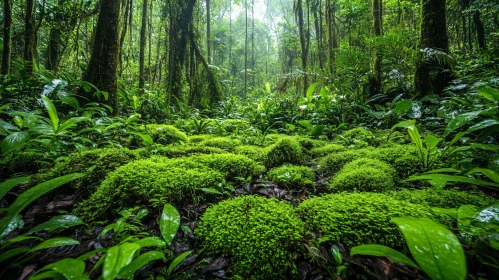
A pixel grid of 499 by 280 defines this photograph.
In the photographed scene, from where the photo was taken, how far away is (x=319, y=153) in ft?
10.2

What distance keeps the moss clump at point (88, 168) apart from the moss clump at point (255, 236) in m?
1.08

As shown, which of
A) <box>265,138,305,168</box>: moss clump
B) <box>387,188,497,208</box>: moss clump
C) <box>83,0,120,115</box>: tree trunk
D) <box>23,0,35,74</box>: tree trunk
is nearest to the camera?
<box>387,188,497,208</box>: moss clump

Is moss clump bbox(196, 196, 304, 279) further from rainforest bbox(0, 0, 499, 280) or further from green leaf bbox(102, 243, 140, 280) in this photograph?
green leaf bbox(102, 243, 140, 280)

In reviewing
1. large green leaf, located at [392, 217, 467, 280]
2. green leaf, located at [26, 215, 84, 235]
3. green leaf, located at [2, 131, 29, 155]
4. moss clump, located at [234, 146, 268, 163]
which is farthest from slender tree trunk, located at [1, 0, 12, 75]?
large green leaf, located at [392, 217, 467, 280]

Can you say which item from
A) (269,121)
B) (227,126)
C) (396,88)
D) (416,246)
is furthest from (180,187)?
(396,88)

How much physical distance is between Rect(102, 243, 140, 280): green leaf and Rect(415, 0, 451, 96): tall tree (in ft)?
16.9

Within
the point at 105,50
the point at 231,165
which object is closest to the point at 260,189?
Result: the point at 231,165

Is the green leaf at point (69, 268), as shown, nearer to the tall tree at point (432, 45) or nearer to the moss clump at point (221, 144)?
the moss clump at point (221, 144)

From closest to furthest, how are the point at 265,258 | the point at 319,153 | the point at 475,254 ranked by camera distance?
the point at 475,254 → the point at 265,258 → the point at 319,153

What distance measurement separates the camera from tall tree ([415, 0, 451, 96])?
3922 millimetres

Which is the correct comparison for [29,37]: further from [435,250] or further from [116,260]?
[435,250]

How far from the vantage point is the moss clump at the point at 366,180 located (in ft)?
6.09

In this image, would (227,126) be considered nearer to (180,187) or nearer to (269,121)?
(269,121)

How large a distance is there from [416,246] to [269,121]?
15.8 ft
